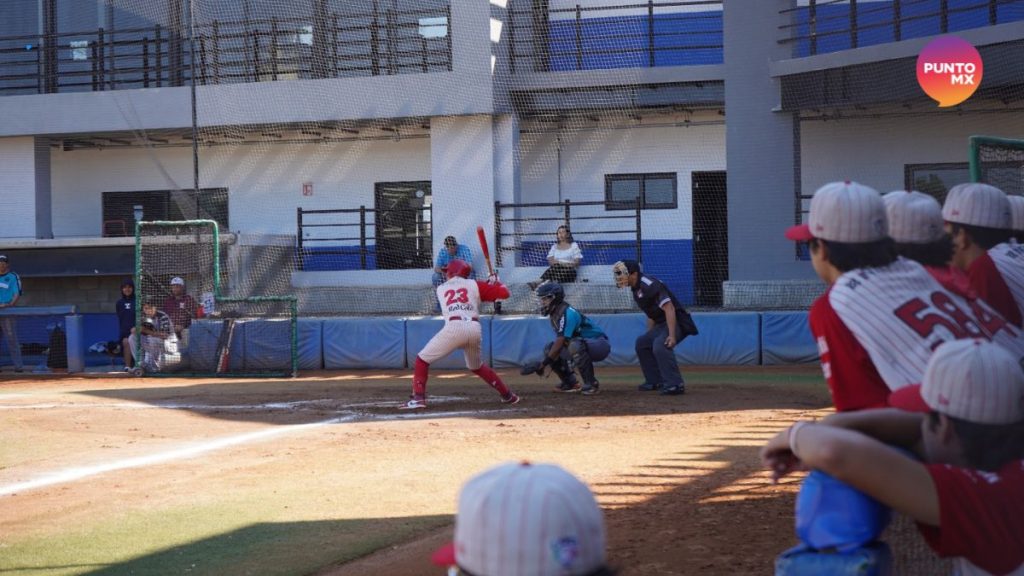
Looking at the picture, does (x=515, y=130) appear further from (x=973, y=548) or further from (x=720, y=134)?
(x=973, y=548)

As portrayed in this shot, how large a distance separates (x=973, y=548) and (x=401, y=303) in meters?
A: 21.2

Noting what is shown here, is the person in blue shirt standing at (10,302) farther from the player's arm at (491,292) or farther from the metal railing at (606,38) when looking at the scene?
the player's arm at (491,292)

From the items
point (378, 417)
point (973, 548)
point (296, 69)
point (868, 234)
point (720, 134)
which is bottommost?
point (378, 417)

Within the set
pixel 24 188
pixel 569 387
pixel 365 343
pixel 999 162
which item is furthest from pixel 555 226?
pixel 999 162

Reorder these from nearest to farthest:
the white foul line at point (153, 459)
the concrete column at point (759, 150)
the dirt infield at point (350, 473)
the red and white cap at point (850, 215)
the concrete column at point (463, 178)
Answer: the red and white cap at point (850, 215) → the dirt infield at point (350, 473) → the white foul line at point (153, 459) → the concrete column at point (759, 150) → the concrete column at point (463, 178)

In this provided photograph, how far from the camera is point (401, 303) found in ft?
78.5

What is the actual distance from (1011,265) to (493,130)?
798 inches

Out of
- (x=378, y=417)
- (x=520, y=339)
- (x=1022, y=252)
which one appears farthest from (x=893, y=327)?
(x=520, y=339)

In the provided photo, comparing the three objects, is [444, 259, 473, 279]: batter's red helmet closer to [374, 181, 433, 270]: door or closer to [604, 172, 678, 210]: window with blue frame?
[374, 181, 433, 270]: door

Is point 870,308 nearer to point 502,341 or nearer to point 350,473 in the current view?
point 350,473

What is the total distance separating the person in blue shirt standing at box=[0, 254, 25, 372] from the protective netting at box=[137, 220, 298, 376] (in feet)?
8.72

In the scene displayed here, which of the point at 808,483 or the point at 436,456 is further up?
the point at 808,483

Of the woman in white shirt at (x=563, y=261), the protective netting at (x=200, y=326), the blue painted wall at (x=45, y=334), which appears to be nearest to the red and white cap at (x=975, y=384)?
the protective netting at (x=200, y=326)

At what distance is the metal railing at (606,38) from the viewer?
25250mm
